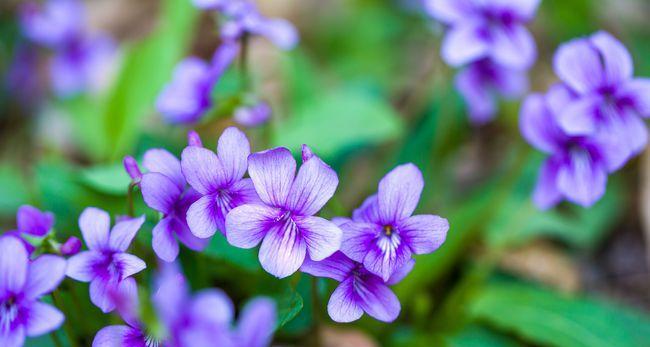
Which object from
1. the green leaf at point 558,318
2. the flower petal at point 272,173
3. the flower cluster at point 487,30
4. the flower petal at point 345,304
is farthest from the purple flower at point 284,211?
the green leaf at point 558,318

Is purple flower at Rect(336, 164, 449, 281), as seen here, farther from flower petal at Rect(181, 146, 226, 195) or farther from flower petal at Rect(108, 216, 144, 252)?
flower petal at Rect(108, 216, 144, 252)

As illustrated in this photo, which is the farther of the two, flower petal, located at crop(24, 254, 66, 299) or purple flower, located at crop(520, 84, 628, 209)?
purple flower, located at crop(520, 84, 628, 209)

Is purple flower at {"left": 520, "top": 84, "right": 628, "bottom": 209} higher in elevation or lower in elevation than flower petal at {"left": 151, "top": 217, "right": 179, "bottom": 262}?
higher

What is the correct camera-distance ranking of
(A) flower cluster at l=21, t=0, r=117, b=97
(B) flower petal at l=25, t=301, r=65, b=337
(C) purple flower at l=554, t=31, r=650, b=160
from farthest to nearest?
1. (A) flower cluster at l=21, t=0, r=117, b=97
2. (C) purple flower at l=554, t=31, r=650, b=160
3. (B) flower petal at l=25, t=301, r=65, b=337

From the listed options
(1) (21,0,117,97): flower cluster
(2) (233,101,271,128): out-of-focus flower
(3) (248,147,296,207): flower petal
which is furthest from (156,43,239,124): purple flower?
(1) (21,0,117,97): flower cluster

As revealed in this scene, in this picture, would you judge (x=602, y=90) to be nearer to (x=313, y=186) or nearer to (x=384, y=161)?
(x=313, y=186)

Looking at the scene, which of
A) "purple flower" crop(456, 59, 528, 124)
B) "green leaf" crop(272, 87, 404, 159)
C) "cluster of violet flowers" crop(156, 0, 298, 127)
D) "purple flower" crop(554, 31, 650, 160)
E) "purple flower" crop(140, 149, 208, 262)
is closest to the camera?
"purple flower" crop(140, 149, 208, 262)

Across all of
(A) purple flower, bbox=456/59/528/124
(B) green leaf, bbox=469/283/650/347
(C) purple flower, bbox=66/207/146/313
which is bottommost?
(C) purple flower, bbox=66/207/146/313
